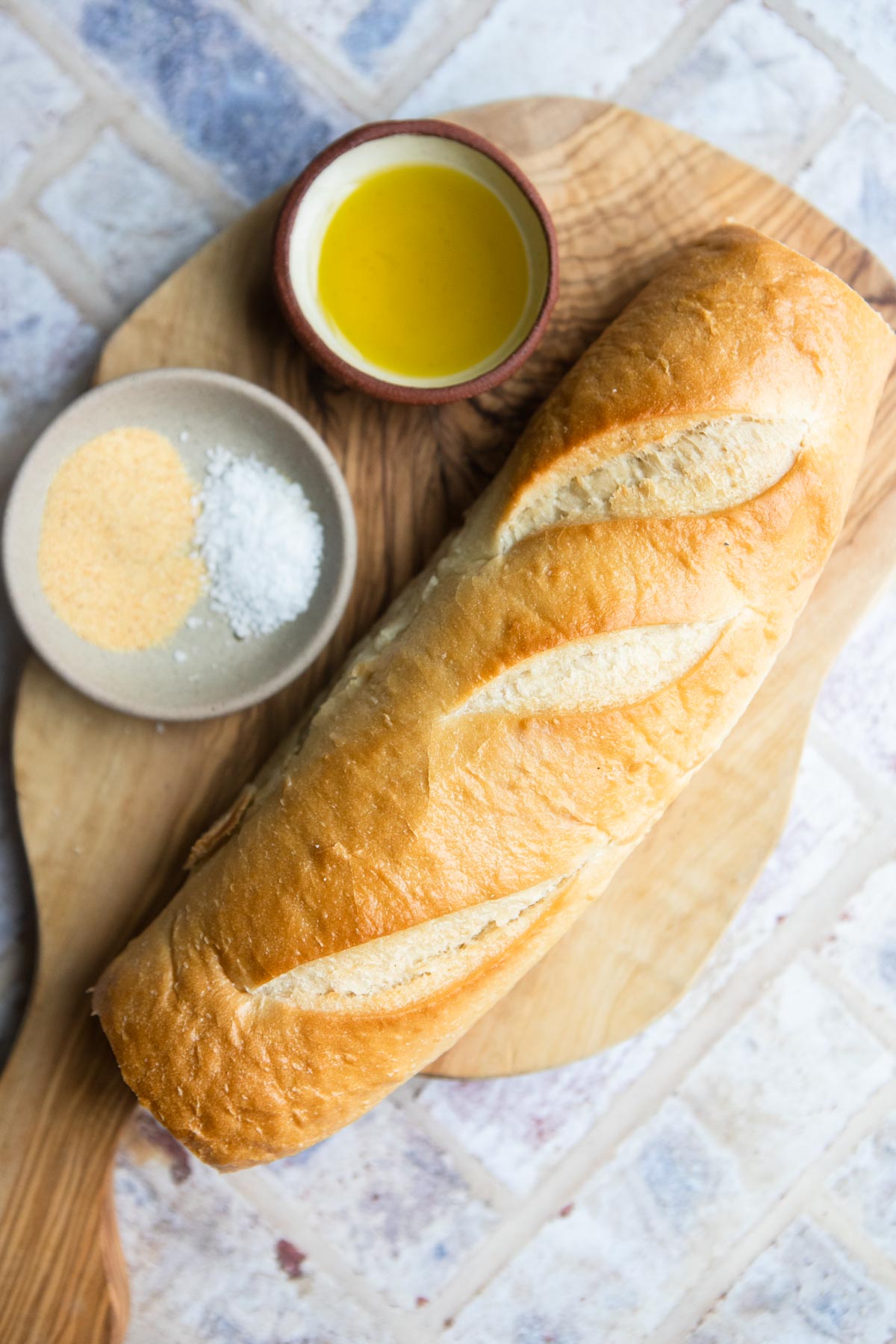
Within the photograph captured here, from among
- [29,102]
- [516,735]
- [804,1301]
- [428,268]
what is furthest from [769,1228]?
[29,102]

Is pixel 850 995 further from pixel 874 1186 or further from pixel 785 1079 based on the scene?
pixel 874 1186

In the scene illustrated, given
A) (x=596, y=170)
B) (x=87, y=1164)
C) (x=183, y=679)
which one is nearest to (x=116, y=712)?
(x=183, y=679)

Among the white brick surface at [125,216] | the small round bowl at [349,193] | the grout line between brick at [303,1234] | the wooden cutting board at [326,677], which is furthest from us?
the grout line between brick at [303,1234]

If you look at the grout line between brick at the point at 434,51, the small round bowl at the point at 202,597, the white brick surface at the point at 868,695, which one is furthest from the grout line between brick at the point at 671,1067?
the grout line between brick at the point at 434,51

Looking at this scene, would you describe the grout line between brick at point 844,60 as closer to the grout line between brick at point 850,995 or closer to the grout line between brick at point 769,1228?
the grout line between brick at point 850,995

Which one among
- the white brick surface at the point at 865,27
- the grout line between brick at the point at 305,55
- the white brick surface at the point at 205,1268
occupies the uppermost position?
the white brick surface at the point at 865,27

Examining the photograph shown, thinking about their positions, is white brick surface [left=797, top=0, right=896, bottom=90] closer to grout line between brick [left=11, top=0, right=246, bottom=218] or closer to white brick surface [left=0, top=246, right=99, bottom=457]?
grout line between brick [left=11, top=0, right=246, bottom=218]

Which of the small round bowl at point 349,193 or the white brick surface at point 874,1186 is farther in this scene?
the white brick surface at point 874,1186
